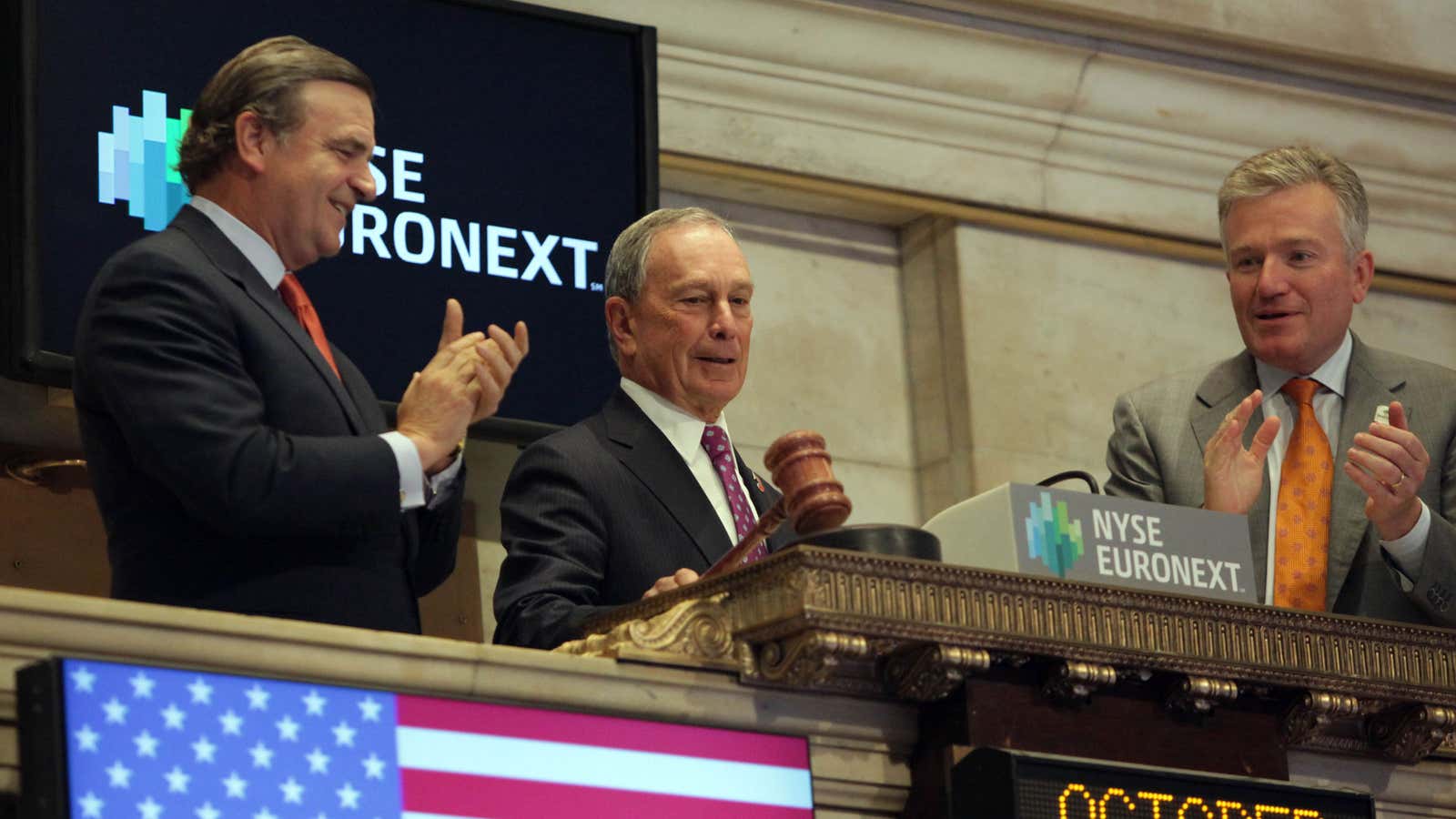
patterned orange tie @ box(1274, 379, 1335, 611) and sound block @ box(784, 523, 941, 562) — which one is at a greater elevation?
patterned orange tie @ box(1274, 379, 1335, 611)

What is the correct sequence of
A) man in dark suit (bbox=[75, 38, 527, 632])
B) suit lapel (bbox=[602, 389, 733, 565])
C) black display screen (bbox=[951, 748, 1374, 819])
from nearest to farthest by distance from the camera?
black display screen (bbox=[951, 748, 1374, 819])
man in dark suit (bbox=[75, 38, 527, 632])
suit lapel (bbox=[602, 389, 733, 565])

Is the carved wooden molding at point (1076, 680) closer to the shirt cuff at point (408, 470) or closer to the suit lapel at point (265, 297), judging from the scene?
the shirt cuff at point (408, 470)

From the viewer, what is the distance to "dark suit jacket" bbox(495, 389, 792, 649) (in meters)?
3.59

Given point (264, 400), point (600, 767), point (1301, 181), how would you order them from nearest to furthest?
point (600, 767), point (264, 400), point (1301, 181)

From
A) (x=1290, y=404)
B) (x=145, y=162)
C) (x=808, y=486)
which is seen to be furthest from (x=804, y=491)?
(x=145, y=162)

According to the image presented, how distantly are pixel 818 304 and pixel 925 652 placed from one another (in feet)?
11.7

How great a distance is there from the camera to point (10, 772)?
8.34 feet

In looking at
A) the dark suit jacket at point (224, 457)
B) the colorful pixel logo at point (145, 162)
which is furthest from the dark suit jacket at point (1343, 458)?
the colorful pixel logo at point (145, 162)

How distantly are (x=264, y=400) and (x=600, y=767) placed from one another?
0.72 meters

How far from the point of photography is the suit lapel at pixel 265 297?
3.29 m

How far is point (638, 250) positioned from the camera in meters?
4.22

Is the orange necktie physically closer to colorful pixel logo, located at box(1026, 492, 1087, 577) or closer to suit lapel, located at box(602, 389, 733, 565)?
suit lapel, located at box(602, 389, 733, 565)

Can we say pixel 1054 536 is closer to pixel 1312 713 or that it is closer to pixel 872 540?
pixel 872 540

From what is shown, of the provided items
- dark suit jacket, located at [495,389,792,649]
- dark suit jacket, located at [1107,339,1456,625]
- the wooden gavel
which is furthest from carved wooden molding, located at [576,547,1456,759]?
dark suit jacket, located at [1107,339,1456,625]
